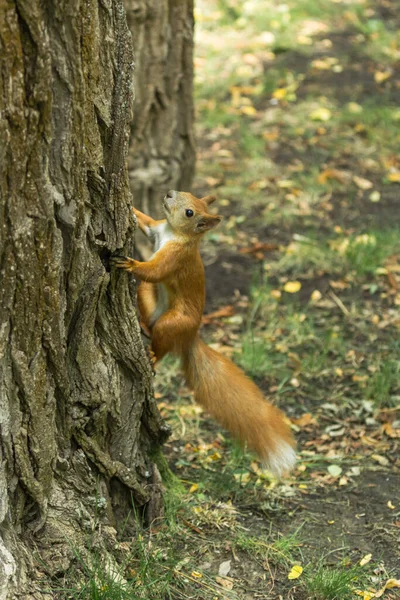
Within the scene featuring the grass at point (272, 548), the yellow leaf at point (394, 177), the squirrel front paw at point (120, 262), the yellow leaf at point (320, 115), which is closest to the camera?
the squirrel front paw at point (120, 262)

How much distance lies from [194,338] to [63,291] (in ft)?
3.49

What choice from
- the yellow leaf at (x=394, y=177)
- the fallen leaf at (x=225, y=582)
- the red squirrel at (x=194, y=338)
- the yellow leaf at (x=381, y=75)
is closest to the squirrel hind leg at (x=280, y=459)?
the red squirrel at (x=194, y=338)

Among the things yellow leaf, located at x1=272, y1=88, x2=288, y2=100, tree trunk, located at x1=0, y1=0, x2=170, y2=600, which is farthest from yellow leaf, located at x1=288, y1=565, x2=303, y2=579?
yellow leaf, located at x1=272, y1=88, x2=288, y2=100

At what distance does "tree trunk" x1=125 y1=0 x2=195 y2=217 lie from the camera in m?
4.52

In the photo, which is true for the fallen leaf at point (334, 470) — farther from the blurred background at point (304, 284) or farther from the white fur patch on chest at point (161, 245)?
the white fur patch on chest at point (161, 245)

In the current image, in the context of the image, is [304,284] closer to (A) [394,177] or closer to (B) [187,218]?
(A) [394,177]

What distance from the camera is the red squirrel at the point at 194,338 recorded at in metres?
3.16

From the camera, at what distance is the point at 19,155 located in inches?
78.4

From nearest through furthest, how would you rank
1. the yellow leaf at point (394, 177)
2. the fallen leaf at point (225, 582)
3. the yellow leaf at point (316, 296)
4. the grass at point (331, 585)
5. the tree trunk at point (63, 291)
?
1. the tree trunk at point (63, 291)
2. the grass at point (331, 585)
3. the fallen leaf at point (225, 582)
4. the yellow leaf at point (316, 296)
5. the yellow leaf at point (394, 177)

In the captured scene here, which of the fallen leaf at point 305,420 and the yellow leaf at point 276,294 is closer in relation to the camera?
the fallen leaf at point 305,420

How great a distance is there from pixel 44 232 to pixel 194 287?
3.93 feet

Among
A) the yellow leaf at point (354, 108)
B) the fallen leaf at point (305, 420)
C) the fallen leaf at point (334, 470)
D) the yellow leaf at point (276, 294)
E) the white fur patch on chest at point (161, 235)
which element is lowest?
the fallen leaf at point (305, 420)

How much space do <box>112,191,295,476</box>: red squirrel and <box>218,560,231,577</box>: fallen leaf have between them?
419 mm

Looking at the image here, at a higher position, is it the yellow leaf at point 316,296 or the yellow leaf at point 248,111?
the yellow leaf at point 248,111
